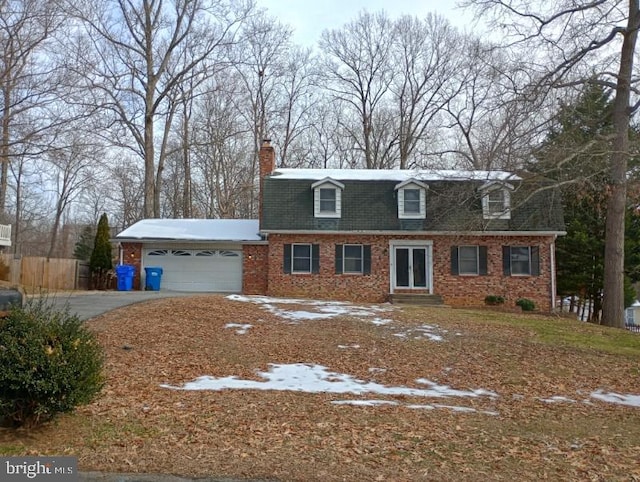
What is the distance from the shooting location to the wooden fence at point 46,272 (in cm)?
2308

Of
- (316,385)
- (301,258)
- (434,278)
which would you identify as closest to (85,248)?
(301,258)

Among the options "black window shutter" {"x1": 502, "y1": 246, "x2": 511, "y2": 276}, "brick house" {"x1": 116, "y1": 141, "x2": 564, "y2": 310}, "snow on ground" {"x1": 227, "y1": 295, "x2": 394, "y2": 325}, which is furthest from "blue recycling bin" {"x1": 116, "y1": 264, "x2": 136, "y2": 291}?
"black window shutter" {"x1": 502, "y1": 246, "x2": 511, "y2": 276}

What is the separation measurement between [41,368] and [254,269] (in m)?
16.7

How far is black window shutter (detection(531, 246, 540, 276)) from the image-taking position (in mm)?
20422

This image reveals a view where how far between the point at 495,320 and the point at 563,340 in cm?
279

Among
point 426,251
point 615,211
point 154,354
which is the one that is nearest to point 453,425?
point 154,354

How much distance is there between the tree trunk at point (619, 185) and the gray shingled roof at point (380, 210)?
118 inches

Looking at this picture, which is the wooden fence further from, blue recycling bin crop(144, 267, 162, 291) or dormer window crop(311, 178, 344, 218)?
dormer window crop(311, 178, 344, 218)

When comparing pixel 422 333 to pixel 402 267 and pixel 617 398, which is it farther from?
pixel 402 267

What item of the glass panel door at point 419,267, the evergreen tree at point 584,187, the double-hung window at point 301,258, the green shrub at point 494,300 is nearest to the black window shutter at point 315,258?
the double-hung window at point 301,258

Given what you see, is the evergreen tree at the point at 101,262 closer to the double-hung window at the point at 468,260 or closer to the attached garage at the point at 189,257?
the attached garage at the point at 189,257

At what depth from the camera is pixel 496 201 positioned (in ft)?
64.0

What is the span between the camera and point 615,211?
1650cm

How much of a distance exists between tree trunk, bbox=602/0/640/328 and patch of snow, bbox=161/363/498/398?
1075 cm
